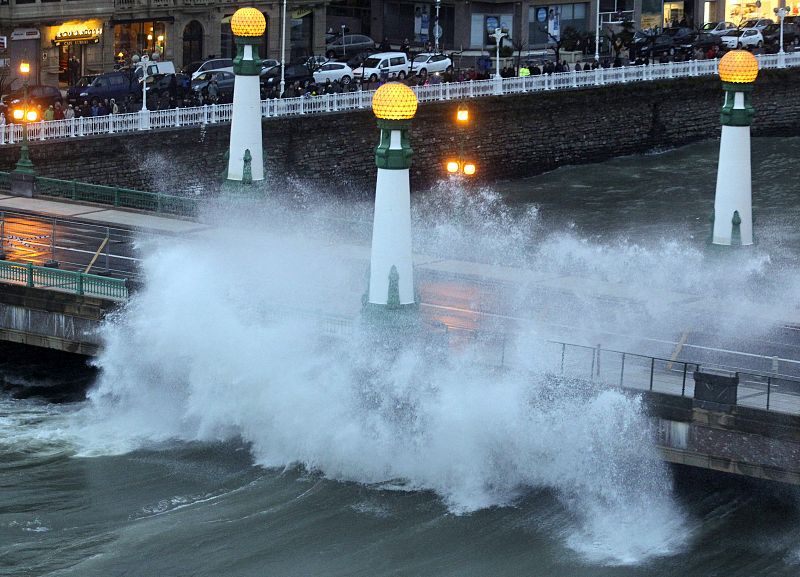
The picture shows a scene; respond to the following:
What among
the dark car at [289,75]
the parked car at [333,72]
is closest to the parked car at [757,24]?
the parked car at [333,72]

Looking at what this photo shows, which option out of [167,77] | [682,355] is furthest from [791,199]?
[682,355]

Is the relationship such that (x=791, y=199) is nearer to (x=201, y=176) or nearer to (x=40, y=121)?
(x=201, y=176)

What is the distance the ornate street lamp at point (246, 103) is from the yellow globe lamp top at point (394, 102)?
1463cm

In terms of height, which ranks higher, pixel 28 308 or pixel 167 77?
pixel 167 77

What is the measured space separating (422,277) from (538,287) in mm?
2802

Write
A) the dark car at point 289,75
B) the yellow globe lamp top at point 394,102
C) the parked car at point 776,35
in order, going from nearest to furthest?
1. the yellow globe lamp top at point 394,102
2. the dark car at point 289,75
3. the parked car at point 776,35

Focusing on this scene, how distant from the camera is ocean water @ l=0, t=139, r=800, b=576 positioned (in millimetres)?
28328

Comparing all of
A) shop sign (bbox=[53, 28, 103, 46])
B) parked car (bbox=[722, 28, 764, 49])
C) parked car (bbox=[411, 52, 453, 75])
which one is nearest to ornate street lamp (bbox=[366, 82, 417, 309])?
shop sign (bbox=[53, 28, 103, 46])

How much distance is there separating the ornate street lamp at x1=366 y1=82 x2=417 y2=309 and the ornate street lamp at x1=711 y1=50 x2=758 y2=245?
9178 mm

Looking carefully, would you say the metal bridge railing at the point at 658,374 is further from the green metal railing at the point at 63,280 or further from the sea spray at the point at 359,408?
the green metal railing at the point at 63,280

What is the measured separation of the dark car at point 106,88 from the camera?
64500 mm

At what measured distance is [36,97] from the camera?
206ft

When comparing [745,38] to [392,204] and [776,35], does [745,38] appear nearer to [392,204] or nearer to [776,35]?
[776,35]

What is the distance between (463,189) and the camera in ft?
222
